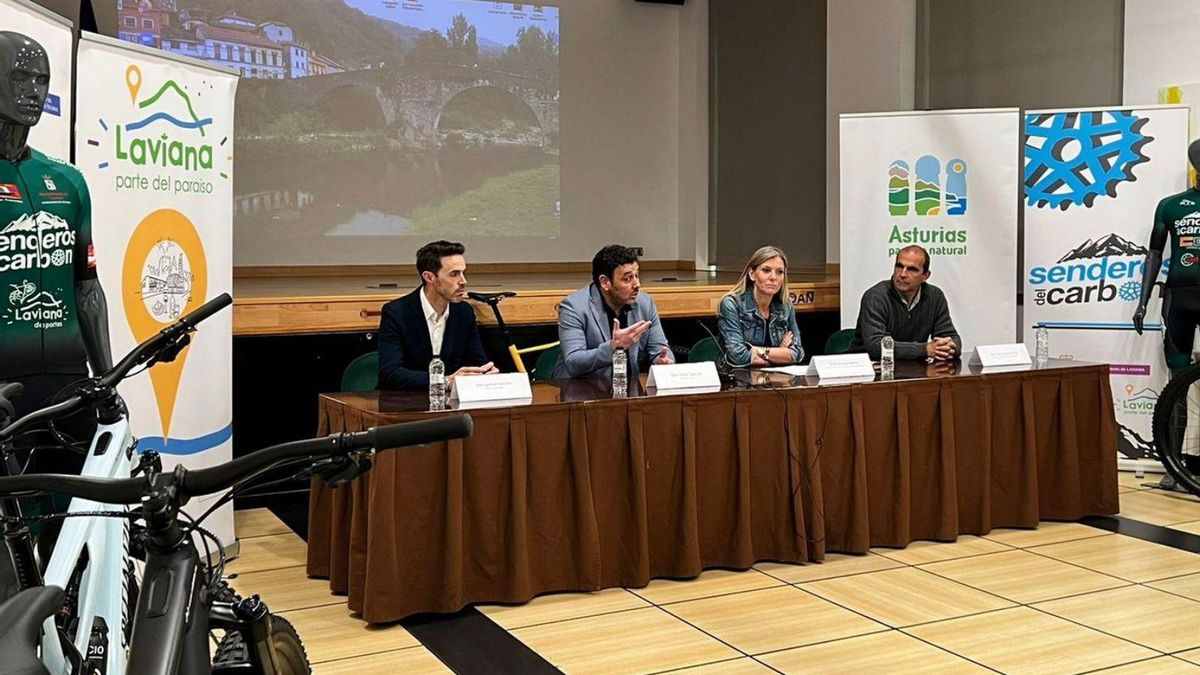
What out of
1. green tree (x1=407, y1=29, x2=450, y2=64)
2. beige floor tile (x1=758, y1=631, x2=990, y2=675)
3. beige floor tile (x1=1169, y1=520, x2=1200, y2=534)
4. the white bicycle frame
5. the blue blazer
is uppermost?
green tree (x1=407, y1=29, x2=450, y2=64)

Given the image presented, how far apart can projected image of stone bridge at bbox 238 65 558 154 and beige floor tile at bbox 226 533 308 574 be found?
4.64 m

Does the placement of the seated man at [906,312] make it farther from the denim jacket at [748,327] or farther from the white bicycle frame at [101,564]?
the white bicycle frame at [101,564]

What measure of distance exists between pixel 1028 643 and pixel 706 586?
1120mm

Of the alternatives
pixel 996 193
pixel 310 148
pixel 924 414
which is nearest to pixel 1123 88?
pixel 996 193

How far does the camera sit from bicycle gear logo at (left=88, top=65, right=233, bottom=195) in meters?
4.30

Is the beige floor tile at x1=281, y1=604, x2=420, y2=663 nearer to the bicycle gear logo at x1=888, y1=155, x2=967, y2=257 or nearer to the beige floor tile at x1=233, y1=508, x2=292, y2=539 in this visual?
the beige floor tile at x1=233, y1=508, x2=292, y2=539

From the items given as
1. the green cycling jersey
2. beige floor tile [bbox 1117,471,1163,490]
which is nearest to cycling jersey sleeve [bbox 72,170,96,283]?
the green cycling jersey

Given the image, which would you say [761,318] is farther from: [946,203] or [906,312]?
[946,203]

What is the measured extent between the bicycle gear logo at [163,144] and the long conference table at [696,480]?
3.33 ft

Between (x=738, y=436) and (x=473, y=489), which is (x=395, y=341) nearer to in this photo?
(x=473, y=489)

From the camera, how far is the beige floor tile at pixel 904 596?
3.99 metres

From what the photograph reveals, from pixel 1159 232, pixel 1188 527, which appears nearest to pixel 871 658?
pixel 1188 527

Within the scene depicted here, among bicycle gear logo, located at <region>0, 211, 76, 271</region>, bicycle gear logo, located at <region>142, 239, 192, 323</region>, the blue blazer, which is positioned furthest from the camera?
the blue blazer

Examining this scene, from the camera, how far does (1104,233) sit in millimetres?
6383
